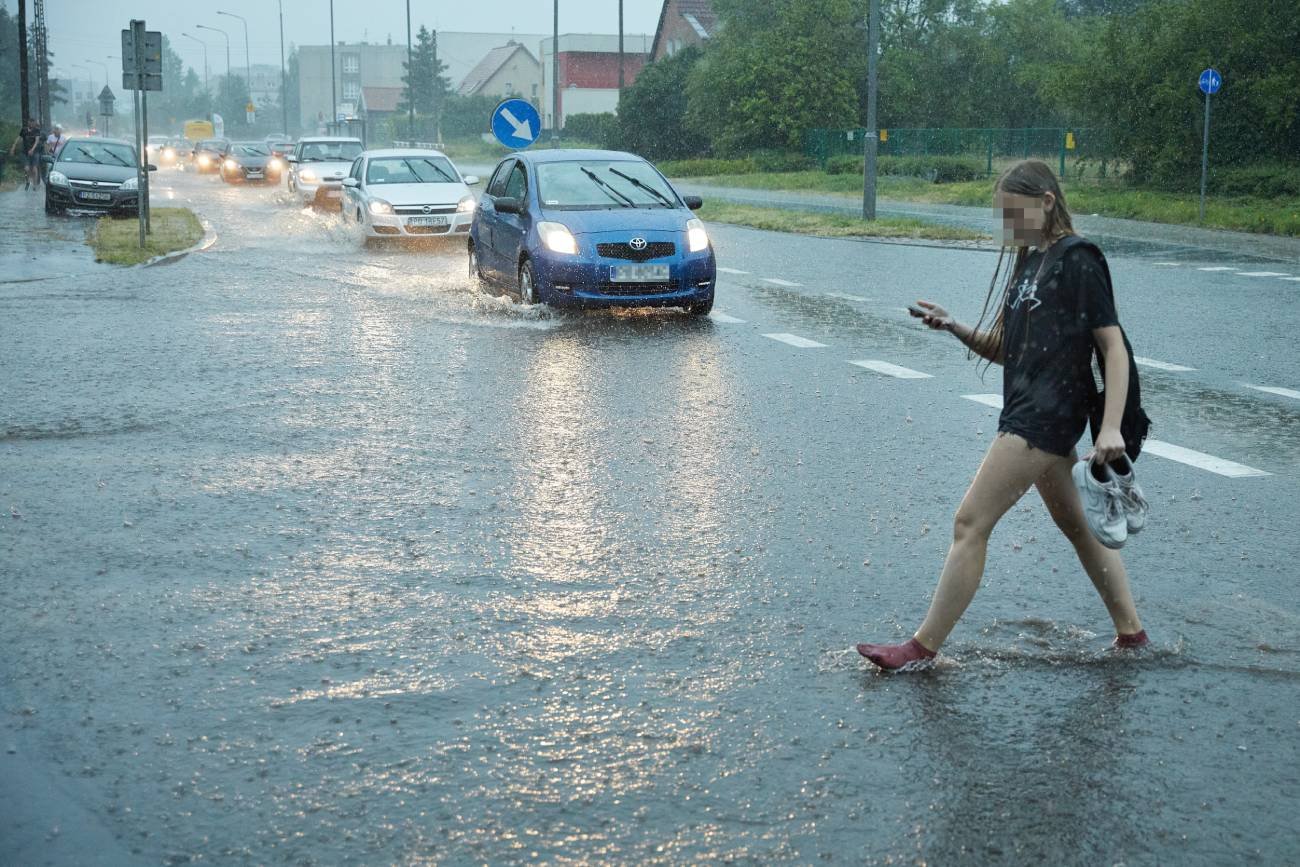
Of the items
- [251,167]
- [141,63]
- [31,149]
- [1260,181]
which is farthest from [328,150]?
[1260,181]

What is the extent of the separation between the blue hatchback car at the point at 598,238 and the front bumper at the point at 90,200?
17501mm

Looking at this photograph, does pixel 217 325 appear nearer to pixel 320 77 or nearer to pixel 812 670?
pixel 812 670

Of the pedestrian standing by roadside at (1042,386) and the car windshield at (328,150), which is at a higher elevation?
the car windshield at (328,150)

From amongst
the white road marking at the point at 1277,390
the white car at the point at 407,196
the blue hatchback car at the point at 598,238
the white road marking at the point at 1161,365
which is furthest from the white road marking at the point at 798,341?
the white car at the point at 407,196

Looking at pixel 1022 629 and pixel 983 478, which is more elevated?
pixel 983 478

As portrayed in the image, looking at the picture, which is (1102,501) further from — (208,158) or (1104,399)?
(208,158)

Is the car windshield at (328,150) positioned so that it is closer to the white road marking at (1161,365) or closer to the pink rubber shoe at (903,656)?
the white road marking at (1161,365)

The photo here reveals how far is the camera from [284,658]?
499 cm

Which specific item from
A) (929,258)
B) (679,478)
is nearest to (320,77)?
(929,258)

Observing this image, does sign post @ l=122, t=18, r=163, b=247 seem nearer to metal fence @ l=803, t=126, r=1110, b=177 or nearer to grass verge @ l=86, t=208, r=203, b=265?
grass verge @ l=86, t=208, r=203, b=265

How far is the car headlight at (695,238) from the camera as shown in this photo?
47.6 feet

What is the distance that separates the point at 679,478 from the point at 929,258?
14666mm

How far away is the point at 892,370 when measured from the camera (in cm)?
1139

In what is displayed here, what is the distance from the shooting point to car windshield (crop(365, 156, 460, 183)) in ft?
83.5
